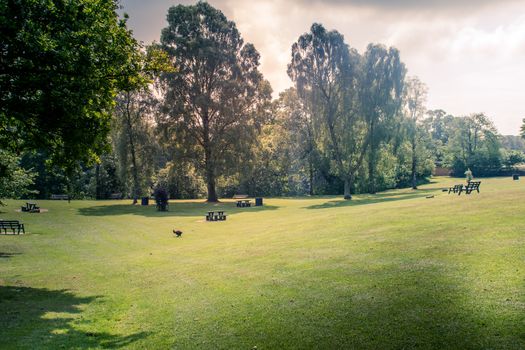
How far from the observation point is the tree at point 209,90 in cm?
6138

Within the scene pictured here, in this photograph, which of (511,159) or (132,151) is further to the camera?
(511,159)

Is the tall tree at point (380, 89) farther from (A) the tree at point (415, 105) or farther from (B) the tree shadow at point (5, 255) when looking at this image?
(B) the tree shadow at point (5, 255)

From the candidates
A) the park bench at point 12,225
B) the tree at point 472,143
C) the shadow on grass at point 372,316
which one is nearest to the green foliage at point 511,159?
the tree at point 472,143

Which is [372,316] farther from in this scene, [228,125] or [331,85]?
[228,125]

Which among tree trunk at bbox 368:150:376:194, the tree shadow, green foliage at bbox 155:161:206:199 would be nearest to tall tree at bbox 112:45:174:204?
green foliage at bbox 155:161:206:199

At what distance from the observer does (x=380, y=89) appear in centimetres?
6144

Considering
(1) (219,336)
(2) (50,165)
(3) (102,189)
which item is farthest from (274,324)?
(3) (102,189)

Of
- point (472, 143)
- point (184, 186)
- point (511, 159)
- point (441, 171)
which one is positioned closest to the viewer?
point (184, 186)

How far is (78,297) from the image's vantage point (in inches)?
588

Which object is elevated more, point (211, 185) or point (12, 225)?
point (211, 185)

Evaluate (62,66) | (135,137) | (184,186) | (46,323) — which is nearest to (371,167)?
(184,186)

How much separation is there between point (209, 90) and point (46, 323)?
177 ft

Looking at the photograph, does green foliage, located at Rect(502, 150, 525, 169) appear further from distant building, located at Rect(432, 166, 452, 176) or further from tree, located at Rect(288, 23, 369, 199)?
tree, located at Rect(288, 23, 369, 199)

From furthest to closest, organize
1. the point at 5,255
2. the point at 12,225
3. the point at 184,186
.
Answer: the point at 184,186 < the point at 12,225 < the point at 5,255
